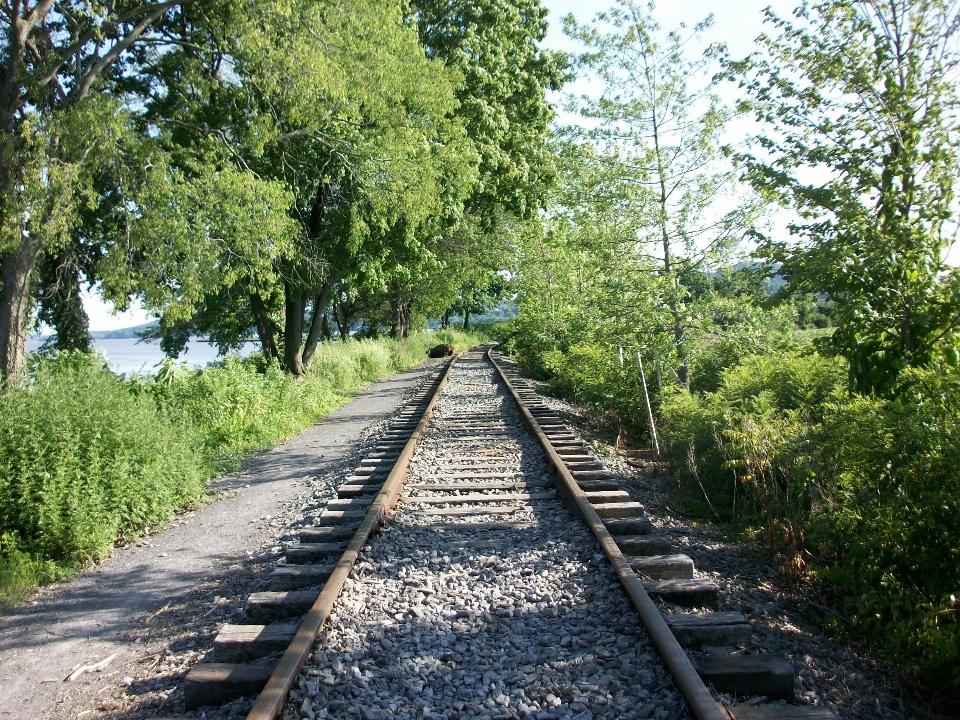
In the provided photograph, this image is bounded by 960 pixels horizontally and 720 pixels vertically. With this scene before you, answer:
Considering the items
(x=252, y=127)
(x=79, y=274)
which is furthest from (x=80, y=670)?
(x=79, y=274)

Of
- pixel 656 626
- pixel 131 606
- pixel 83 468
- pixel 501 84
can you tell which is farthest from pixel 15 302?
pixel 501 84

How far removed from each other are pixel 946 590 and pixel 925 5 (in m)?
5.04

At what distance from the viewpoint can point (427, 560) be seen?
5.10 m

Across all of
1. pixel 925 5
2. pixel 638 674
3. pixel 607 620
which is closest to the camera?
pixel 638 674

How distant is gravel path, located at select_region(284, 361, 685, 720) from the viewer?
3182 millimetres

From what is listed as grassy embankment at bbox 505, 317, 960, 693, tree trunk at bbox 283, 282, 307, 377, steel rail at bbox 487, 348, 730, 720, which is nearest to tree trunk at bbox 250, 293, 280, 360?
tree trunk at bbox 283, 282, 307, 377

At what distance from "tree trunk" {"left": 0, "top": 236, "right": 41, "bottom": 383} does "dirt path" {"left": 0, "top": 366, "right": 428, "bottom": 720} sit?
3.31m

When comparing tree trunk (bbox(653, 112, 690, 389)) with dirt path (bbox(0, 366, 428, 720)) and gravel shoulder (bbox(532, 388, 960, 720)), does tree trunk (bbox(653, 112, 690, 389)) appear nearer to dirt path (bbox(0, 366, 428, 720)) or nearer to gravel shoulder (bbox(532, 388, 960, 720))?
gravel shoulder (bbox(532, 388, 960, 720))

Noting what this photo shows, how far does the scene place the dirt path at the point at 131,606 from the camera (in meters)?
4.06

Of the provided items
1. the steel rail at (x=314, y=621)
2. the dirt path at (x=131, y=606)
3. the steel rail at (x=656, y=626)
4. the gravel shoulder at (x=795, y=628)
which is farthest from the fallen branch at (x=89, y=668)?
the gravel shoulder at (x=795, y=628)

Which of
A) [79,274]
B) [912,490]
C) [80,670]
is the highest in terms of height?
[79,274]

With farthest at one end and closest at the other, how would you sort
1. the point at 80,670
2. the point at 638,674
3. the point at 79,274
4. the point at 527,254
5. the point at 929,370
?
the point at 527,254, the point at 79,274, the point at 929,370, the point at 80,670, the point at 638,674

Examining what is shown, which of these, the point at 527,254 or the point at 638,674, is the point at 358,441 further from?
the point at 527,254

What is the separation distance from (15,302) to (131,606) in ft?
19.3
